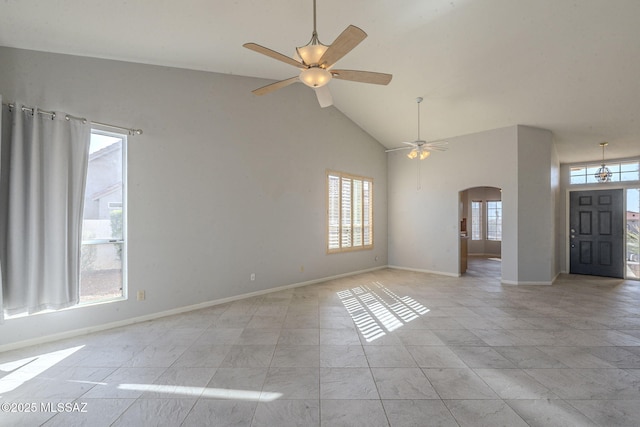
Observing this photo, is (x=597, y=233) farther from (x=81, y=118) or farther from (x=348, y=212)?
(x=81, y=118)

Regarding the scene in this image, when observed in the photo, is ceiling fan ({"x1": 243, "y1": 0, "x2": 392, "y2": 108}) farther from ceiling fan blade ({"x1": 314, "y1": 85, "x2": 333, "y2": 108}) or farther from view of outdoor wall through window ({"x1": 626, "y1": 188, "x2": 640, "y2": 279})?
view of outdoor wall through window ({"x1": 626, "y1": 188, "x2": 640, "y2": 279})

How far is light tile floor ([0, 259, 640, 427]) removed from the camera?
76.5 inches

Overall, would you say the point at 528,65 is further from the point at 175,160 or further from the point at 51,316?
the point at 51,316

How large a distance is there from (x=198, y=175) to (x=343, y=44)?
299 centimetres

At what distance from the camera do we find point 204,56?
3.78 m

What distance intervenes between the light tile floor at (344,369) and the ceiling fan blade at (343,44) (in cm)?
266

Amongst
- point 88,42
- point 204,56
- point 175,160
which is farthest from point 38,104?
point 204,56

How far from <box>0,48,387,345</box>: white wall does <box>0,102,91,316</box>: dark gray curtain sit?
24 centimetres

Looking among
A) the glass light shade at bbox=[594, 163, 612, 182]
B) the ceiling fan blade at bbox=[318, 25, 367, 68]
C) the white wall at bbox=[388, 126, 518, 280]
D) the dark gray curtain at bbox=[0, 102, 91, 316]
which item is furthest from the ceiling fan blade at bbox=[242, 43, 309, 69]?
the glass light shade at bbox=[594, 163, 612, 182]

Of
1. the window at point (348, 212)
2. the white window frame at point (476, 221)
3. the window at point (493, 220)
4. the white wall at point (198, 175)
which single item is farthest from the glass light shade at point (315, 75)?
the window at point (493, 220)

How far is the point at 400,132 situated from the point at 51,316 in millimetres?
6755

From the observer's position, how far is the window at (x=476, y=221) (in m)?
10.1

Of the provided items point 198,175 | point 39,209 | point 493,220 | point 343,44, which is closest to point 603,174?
point 493,220

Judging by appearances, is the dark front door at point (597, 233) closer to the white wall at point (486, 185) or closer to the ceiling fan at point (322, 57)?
the white wall at point (486, 185)
